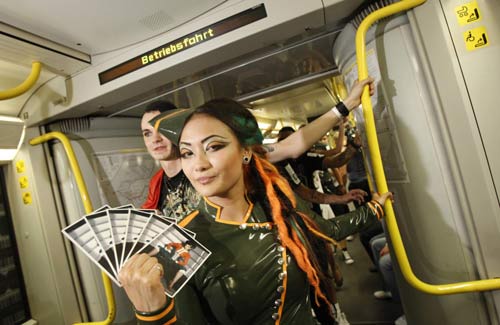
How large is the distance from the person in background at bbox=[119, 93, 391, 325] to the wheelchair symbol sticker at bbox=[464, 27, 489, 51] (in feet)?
3.62

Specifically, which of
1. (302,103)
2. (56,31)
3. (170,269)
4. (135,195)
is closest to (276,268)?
(170,269)

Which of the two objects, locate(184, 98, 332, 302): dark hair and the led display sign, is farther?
the led display sign

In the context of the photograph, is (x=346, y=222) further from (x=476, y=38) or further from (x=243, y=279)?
(x=476, y=38)

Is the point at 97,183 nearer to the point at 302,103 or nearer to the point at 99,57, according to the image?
the point at 99,57

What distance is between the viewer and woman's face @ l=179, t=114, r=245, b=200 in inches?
34.9

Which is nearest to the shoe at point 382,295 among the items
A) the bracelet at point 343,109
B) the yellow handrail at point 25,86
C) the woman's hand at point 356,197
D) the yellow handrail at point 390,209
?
the woman's hand at point 356,197

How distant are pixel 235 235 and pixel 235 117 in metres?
0.46

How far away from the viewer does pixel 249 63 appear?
1.80m

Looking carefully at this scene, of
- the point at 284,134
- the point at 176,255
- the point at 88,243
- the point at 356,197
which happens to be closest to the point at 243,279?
the point at 176,255

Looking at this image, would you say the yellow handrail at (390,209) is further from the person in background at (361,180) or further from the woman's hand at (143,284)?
the person in background at (361,180)

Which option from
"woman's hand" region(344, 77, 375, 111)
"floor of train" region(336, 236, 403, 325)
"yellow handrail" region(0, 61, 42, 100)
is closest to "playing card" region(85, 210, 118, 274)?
"woman's hand" region(344, 77, 375, 111)

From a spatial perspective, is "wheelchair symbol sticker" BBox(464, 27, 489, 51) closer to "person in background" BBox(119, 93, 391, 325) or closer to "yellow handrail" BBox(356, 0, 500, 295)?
"yellow handrail" BBox(356, 0, 500, 295)

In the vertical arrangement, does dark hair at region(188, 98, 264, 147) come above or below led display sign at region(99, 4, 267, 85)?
below

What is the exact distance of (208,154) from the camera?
35.2 inches
